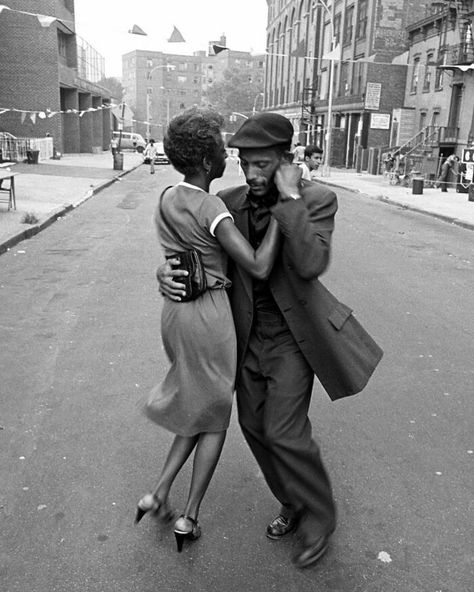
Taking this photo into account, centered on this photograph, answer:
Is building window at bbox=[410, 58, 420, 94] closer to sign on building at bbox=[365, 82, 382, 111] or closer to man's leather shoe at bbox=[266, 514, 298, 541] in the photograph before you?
sign on building at bbox=[365, 82, 382, 111]

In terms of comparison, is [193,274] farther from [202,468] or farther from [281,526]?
[281,526]

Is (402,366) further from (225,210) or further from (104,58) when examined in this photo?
(104,58)

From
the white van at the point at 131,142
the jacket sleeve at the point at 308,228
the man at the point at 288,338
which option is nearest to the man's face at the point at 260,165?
the man at the point at 288,338

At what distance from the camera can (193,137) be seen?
104 inches

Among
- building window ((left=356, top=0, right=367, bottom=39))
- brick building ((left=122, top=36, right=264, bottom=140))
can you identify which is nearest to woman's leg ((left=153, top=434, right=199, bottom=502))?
building window ((left=356, top=0, right=367, bottom=39))

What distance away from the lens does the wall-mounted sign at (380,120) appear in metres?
40.3

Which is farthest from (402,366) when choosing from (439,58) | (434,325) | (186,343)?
(439,58)

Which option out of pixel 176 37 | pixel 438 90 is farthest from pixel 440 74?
pixel 176 37

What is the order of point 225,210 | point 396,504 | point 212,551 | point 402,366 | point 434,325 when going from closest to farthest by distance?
point 225,210, point 212,551, point 396,504, point 402,366, point 434,325

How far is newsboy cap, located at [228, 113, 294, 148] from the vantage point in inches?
100.0

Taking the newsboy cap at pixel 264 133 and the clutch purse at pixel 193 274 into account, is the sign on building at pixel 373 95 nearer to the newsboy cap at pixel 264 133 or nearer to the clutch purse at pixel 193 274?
the newsboy cap at pixel 264 133

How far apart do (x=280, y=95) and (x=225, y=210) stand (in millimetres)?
71590

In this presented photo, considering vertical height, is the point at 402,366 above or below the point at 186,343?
below

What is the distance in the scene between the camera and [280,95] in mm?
70750
